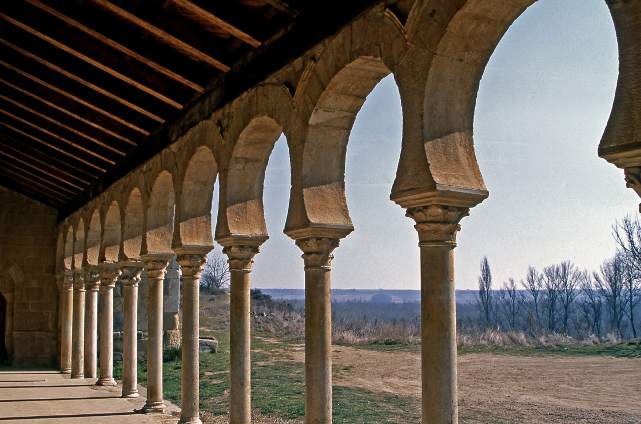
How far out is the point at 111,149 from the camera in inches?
481

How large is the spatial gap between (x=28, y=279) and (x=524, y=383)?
1229 centimetres

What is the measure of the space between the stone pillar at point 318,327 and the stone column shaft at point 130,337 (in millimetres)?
6617

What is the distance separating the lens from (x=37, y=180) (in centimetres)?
1648

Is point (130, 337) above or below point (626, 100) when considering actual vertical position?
below

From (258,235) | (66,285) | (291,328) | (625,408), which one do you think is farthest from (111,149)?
(291,328)

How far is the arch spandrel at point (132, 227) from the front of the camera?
1223cm

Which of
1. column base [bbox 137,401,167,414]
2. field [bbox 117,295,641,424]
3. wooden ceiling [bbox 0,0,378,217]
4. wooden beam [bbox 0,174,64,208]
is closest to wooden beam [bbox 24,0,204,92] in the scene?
wooden ceiling [bbox 0,0,378,217]

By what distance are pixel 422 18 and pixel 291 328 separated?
31.5m

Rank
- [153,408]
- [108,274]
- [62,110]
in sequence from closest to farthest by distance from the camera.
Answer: [153,408] < [62,110] < [108,274]

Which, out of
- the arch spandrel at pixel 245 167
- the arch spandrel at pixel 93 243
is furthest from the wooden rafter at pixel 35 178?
the arch spandrel at pixel 245 167

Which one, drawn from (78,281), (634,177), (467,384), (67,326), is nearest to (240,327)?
(634,177)

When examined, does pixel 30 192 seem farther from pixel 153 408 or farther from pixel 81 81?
pixel 81 81

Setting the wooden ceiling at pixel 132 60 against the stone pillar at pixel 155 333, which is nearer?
the wooden ceiling at pixel 132 60

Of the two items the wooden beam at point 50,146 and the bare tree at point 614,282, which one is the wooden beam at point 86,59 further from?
the bare tree at point 614,282
